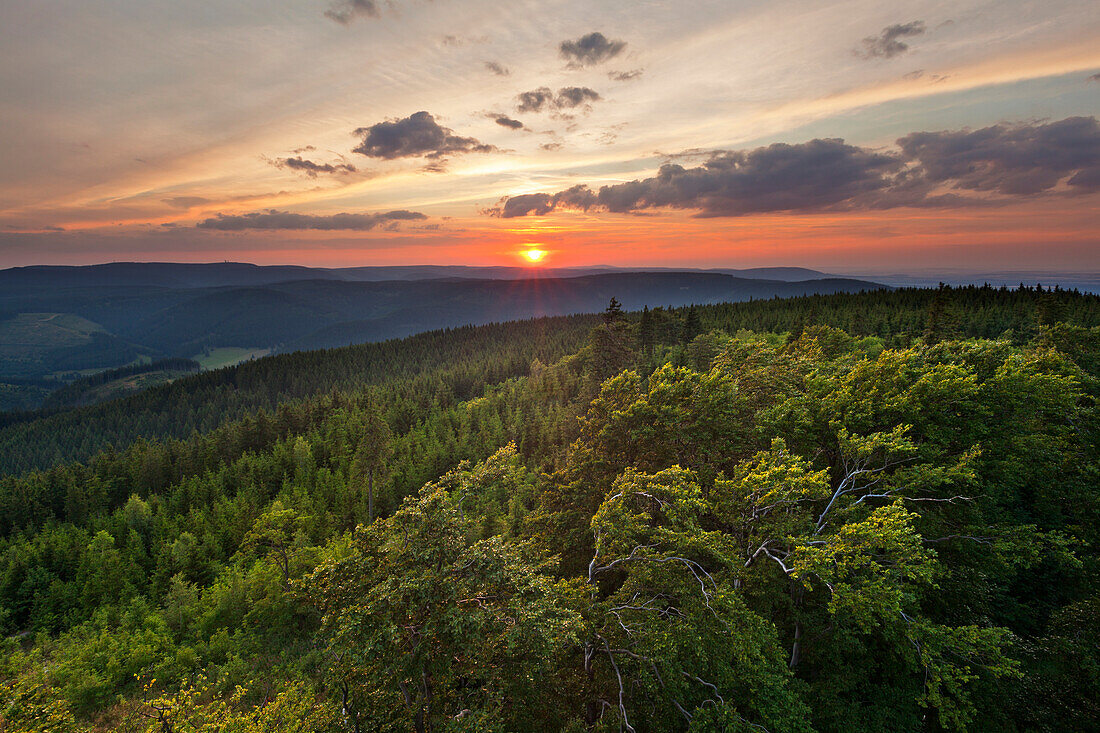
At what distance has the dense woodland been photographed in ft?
40.3

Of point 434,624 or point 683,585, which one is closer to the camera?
point 434,624

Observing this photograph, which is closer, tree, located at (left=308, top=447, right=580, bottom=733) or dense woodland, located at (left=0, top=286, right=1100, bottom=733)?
tree, located at (left=308, top=447, right=580, bottom=733)

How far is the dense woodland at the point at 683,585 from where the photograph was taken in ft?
40.3

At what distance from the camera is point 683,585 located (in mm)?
15047

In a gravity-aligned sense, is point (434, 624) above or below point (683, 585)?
above

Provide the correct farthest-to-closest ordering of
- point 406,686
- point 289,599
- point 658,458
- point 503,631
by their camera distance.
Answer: point 289,599 → point 658,458 → point 406,686 → point 503,631

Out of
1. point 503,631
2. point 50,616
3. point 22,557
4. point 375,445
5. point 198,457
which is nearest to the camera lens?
point 503,631

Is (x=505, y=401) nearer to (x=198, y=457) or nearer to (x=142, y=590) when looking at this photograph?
(x=198, y=457)

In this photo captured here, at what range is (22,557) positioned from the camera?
38688 mm

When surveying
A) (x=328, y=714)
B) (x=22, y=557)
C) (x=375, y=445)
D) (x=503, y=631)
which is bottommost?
(x=22, y=557)

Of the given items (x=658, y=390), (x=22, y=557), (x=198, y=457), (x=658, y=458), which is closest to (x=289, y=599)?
(x=658, y=458)

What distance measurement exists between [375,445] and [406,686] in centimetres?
3645

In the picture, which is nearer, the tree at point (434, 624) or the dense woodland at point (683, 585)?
the tree at point (434, 624)

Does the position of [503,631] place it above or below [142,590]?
above
